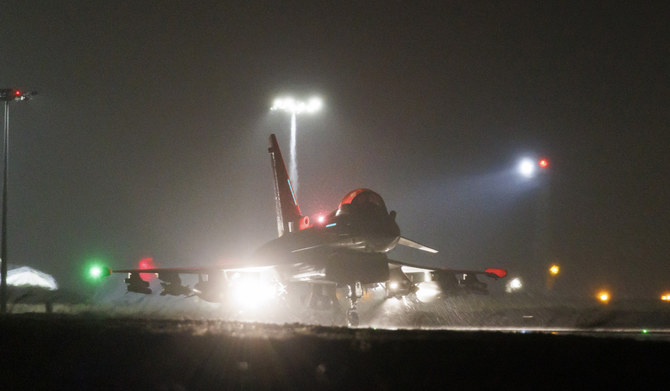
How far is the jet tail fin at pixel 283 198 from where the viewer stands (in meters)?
28.0

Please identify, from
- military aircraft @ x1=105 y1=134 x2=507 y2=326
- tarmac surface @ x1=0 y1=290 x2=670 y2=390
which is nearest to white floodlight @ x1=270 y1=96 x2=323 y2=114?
military aircraft @ x1=105 y1=134 x2=507 y2=326

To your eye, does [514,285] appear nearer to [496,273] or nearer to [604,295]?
[496,273]

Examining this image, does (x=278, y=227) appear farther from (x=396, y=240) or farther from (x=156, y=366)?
(x=156, y=366)

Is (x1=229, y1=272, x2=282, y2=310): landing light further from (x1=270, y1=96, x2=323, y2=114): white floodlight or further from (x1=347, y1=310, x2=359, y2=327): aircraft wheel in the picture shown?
(x1=270, y1=96, x2=323, y2=114): white floodlight

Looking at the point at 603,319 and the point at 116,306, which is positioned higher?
the point at 116,306

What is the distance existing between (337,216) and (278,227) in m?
8.71

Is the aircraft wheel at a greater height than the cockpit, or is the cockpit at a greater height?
the cockpit

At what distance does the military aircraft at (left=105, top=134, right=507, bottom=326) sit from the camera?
21172 millimetres

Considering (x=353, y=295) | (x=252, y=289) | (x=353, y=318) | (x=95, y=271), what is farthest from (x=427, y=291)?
(x=95, y=271)

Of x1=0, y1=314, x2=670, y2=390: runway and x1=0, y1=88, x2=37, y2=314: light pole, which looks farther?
x1=0, y1=88, x2=37, y2=314: light pole

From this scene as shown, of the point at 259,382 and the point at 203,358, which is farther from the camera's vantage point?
the point at 203,358

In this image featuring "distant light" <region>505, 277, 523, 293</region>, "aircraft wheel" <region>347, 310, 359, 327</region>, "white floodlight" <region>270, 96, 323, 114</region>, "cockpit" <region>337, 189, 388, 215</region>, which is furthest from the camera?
"white floodlight" <region>270, 96, 323, 114</region>

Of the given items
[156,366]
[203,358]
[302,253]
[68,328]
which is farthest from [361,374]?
[302,253]

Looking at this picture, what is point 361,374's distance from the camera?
6320mm
